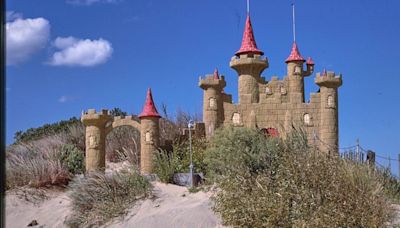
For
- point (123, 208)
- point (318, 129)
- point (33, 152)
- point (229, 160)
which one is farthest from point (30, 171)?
point (318, 129)

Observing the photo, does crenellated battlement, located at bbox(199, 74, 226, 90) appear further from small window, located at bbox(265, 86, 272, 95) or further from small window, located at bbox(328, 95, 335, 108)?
small window, located at bbox(328, 95, 335, 108)

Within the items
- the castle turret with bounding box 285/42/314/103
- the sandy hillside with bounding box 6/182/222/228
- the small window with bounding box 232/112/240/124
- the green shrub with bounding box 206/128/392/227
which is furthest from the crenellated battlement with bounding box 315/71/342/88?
the green shrub with bounding box 206/128/392/227

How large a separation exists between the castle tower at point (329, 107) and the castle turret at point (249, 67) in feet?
8.12

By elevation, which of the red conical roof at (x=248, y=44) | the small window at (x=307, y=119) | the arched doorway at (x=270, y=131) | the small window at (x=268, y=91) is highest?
the red conical roof at (x=248, y=44)

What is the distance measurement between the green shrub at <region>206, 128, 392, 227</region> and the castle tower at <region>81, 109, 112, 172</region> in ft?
35.6

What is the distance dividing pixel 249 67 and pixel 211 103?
225 centimetres

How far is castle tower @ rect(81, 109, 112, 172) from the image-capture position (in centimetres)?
2473

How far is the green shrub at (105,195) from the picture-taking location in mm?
19531

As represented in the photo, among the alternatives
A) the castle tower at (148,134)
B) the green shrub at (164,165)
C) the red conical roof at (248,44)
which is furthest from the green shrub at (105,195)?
the red conical roof at (248,44)

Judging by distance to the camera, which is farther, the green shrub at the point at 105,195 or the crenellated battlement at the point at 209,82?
the crenellated battlement at the point at 209,82

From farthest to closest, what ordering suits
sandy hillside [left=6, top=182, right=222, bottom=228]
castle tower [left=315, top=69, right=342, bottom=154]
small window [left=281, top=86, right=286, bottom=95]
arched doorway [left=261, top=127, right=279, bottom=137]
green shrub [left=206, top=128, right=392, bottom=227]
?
small window [left=281, top=86, right=286, bottom=95], castle tower [left=315, top=69, right=342, bottom=154], arched doorway [left=261, top=127, right=279, bottom=137], sandy hillside [left=6, top=182, right=222, bottom=228], green shrub [left=206, top=128, right=392, bottom=227]

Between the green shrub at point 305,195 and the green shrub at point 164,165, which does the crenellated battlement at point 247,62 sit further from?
the green shrub at point 305,195

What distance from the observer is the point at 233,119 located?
81.2 ft

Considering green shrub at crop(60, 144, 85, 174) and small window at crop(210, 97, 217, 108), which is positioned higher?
small window at crop(210, 97, 217, 108)
